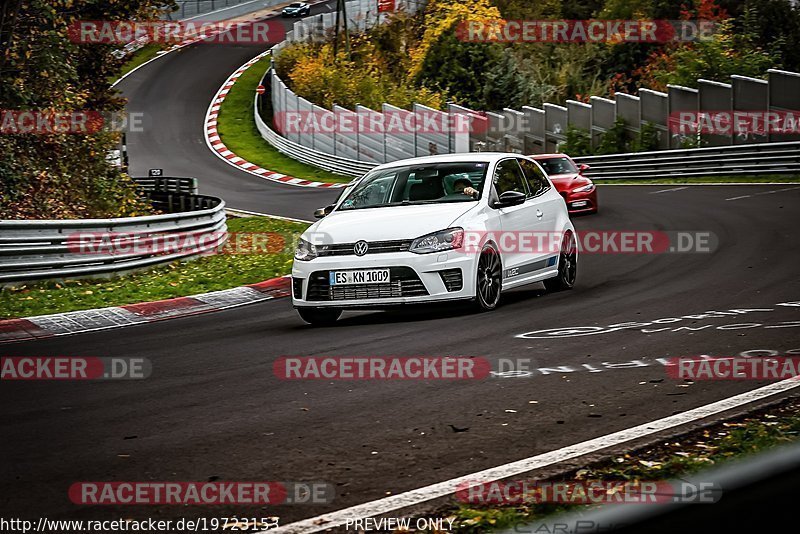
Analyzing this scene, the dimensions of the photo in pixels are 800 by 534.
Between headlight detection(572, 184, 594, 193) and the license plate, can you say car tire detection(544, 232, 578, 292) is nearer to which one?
the license plate

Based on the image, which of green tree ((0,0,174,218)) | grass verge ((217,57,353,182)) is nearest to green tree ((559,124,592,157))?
grass verge ((217,57,353,182))

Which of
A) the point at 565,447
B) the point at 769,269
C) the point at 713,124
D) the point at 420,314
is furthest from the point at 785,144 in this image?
the point at 565,447

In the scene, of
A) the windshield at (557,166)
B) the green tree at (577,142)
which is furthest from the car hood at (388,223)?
the green tree at (577,142)

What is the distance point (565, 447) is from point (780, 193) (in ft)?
71.9

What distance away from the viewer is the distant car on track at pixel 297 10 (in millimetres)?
83062

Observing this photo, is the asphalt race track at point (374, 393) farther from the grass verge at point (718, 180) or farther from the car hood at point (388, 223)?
the grass verge at point (718, 180)

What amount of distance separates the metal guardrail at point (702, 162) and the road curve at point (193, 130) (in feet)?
31.1

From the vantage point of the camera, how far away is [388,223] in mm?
10773

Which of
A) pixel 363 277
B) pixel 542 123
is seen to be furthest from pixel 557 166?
pixel 542 123

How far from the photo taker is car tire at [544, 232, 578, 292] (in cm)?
1270

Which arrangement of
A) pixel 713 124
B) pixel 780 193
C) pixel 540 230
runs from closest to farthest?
pixel 540 230, pixel 780 193, pixel 713 124

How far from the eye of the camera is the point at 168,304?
43.4 feet

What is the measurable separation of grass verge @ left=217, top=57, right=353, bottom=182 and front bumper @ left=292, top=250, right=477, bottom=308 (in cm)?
3419

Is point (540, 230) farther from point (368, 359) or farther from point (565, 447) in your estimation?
point (565, 447)
